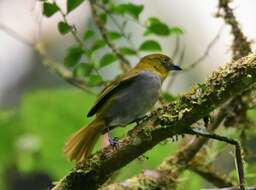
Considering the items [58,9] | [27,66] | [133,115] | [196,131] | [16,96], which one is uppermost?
[27,66]

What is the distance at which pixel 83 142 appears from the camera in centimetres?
297

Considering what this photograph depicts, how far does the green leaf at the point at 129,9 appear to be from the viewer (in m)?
3.56

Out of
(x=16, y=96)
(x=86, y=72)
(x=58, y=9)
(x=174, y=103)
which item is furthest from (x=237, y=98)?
(x=16, y=96)

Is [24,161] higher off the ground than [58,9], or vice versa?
[58,9]

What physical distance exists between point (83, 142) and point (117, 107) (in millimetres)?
195

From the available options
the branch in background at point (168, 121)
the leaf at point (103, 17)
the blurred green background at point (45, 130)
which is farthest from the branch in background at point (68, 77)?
the branch in background at point (168, 121)

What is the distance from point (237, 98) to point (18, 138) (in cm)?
144

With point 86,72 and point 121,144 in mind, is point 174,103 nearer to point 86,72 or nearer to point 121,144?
point 121,144

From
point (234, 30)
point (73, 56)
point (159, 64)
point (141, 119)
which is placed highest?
point (73, 56)

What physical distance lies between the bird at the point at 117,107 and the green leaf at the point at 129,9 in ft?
1.87

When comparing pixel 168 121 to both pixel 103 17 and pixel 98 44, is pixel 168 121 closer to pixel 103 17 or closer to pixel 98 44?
pixel 98 44

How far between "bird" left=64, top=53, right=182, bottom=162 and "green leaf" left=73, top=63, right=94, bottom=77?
59 cm

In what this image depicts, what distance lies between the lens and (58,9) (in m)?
3.38

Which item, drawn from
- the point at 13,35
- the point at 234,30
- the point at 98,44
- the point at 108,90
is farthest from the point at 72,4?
the point at 234,30
